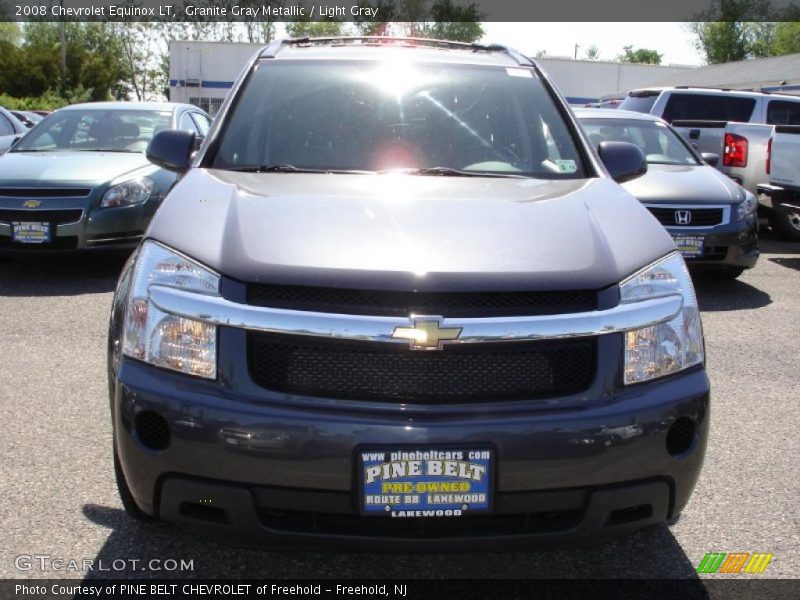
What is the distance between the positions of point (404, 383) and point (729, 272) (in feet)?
21.8

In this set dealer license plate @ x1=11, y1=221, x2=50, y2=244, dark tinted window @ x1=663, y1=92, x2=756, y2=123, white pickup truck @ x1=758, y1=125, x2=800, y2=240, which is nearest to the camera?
dealer license plate @ x1=11, y1=221, x2=50, y2=244

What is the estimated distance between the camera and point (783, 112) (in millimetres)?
13773

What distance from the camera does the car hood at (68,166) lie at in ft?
25.2

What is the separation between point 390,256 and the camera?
252cm

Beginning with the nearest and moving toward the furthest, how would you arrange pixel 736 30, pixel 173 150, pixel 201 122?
pixel 173 150, pixel 201 122, pixel 736 30

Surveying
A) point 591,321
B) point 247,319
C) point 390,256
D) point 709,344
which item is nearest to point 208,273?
point 247,319

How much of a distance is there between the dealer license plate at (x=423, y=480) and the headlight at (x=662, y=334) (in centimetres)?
50

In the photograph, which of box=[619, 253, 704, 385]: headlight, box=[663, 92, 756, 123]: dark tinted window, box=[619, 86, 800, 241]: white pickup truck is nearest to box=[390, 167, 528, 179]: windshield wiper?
box=[619, 253, 704, 385]: headlight

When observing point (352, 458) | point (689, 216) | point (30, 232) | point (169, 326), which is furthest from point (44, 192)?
point (352, 458)

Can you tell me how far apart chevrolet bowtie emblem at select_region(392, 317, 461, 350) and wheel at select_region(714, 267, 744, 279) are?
20.7ft

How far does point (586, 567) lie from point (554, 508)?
675 mm

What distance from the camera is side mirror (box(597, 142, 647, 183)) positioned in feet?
13.2

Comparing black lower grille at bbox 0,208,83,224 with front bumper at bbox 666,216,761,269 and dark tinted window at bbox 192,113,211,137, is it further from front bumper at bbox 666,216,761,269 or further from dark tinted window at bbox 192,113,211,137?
front bumper at bbox 666,216,761,269

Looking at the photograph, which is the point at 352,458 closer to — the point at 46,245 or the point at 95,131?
the point at 46,245
